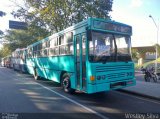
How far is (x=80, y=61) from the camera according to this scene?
9.64 metres

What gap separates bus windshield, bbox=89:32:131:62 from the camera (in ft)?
29.5

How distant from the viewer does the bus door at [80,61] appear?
934 cm

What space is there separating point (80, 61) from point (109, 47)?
1378 millimetres

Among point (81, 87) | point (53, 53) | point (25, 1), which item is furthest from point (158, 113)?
point (25, 1)

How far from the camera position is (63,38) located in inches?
463

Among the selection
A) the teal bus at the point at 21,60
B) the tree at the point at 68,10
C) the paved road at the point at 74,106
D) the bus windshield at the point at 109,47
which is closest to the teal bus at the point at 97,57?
the bus windshield at the point at 109,47

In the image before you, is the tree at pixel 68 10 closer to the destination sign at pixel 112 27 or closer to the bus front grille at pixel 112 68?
the destination sign at pixel 112 27

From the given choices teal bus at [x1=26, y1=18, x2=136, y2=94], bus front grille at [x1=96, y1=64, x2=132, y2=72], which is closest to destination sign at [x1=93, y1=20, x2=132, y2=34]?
teal bus at [x1=26, y1=18, x2=136, y2=94]

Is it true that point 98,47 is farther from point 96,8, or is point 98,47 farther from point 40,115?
point 96,8

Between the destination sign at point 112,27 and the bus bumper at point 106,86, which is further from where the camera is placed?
the destination sign at point 112,27

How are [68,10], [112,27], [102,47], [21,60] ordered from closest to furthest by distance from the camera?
[102,47]
[112,27]
[68,10]
[21,60]

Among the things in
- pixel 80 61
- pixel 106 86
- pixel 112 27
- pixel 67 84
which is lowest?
pixel 67 84

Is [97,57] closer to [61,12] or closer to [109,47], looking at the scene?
[109,47]

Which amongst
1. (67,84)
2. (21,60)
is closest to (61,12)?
(21,60)
